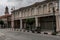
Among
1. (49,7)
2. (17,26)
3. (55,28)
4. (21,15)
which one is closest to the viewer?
(55,28)

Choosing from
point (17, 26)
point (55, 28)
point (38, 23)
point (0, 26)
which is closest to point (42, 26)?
point (38, 23)

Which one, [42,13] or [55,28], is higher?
[42,13]

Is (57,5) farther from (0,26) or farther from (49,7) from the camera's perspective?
(0,26)

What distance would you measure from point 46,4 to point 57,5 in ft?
18.4

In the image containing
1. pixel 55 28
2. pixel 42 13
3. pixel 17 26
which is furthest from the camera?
pixel 17 26

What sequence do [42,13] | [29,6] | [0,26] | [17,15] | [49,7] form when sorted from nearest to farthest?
[49,7]
[42,13]
[29,6]
[17,15]
[0,26]

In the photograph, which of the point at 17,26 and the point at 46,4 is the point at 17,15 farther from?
the point at 46,4

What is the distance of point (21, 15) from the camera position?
73062 mm

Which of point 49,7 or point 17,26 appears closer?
point 49,7

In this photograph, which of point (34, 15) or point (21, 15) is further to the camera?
point (21, 15)

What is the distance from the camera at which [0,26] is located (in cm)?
9950

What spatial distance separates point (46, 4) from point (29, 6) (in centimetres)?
1377

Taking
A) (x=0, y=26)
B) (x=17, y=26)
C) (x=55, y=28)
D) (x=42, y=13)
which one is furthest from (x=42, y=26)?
(x=0, y=26)

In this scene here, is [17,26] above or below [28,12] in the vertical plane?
below
